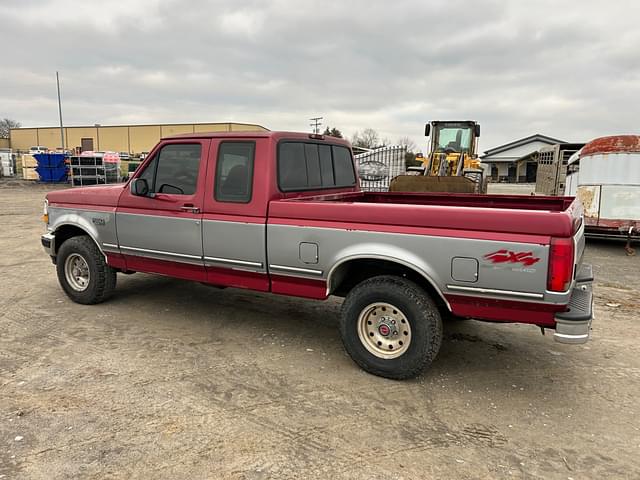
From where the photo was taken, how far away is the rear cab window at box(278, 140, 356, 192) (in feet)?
14.7

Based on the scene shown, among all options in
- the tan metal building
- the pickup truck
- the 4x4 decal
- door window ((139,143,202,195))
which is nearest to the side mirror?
the pickup truck

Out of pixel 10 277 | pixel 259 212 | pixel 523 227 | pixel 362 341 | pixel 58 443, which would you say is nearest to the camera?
pixel 58 443

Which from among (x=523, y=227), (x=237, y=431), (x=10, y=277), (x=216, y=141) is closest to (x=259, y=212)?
(x=216, y=141)

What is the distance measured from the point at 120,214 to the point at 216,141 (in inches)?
58.1

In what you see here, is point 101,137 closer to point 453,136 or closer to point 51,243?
point 453,136

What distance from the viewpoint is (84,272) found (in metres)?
5.73

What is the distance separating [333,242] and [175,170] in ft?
6.55

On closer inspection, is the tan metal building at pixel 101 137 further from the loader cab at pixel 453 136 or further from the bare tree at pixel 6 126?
the loader cab at pixel 453 136

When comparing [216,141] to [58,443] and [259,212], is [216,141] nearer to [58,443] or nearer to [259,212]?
[259,212]

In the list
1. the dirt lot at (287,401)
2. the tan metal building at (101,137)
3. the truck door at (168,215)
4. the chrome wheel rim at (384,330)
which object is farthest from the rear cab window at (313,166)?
the tan metal building at (101,137)

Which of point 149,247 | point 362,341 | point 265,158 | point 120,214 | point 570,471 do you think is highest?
point 265,158

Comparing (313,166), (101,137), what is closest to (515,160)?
(313,166)

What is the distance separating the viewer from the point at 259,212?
13.9 feet

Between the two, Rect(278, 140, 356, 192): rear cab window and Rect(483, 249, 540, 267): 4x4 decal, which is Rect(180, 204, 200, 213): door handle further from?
Rect(483, 249, 540, 267): 4x4 decal
